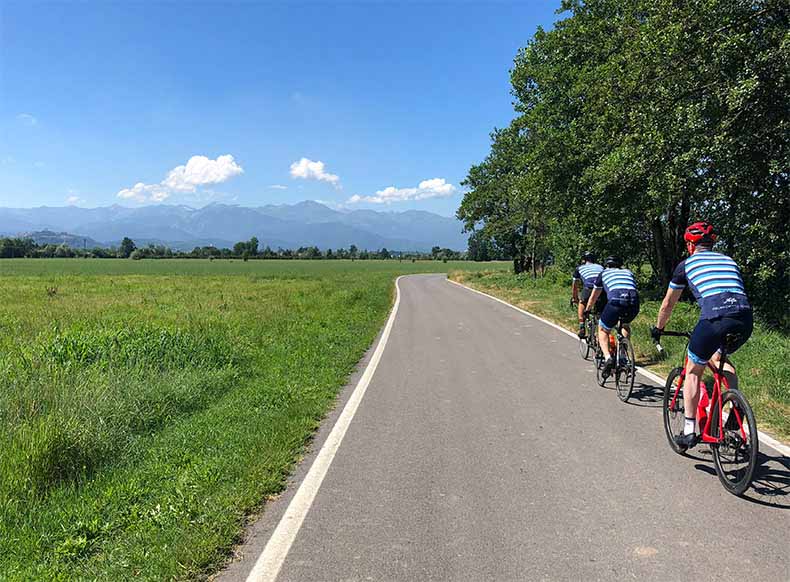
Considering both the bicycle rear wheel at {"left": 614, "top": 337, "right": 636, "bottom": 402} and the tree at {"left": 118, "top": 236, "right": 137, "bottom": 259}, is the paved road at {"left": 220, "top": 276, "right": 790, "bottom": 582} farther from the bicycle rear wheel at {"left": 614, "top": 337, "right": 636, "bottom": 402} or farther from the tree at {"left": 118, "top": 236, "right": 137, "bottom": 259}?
the tree at {"left": 118, "top": 236, "right": 137, "bottom": 259}

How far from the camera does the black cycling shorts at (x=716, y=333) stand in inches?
162

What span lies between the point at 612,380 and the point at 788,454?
2992mm

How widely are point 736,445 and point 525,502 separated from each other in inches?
69.5

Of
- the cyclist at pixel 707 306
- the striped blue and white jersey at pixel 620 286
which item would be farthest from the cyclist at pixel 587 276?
the cyclist at pixel 707 306

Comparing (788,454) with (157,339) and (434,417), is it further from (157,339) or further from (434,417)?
→ (157,339)

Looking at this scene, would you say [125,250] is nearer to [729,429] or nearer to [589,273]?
[589,273]

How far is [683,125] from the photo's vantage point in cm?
1216

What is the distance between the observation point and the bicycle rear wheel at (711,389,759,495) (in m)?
3.77

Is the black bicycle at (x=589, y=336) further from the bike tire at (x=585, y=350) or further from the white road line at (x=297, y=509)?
the white road line at (x=297, y=509)

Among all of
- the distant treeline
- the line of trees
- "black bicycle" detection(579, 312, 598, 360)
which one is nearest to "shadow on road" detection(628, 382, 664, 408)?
"black bicycle" detection(579, 312, 598, 360)

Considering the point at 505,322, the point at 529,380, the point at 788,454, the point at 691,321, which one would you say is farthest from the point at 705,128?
the point at 788,454

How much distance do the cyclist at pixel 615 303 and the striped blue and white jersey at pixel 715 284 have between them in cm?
Result: 241

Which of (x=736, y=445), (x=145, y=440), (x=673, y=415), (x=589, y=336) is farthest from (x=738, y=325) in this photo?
(x=145, y=440)

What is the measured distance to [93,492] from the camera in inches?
167
